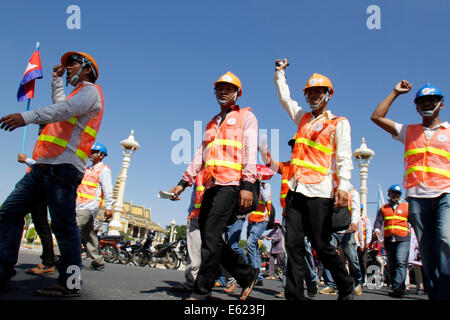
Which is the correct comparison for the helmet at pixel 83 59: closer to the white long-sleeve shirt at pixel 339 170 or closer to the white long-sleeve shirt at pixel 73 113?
the white long-sleeve shirt at pixel 73 113

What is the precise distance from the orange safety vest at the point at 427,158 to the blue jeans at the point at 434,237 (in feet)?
0.54

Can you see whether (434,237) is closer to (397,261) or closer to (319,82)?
(319,82)

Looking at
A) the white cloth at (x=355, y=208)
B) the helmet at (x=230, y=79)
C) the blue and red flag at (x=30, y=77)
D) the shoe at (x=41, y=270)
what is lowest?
the shoe at (x=41, y=270)

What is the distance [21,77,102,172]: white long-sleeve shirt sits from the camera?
2688 millimetres

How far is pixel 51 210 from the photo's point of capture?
283 cm

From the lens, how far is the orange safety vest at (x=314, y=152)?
122 inches

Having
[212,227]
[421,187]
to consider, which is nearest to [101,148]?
[212,227]

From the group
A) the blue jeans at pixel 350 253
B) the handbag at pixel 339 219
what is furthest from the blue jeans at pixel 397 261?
the handbag at pixel 339 219

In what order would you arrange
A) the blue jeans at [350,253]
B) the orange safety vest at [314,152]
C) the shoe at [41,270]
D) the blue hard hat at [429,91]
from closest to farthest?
1. the orange safety vest at [314,152]
2. the blue hard hat at [429,91]
3. the shoe at [41,270]
4. the blue jeans at [350,253]

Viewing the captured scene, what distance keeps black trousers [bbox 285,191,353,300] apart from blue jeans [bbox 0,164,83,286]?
1717mm

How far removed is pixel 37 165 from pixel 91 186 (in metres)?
3.26

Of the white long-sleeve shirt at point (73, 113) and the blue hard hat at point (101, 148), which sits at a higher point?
the blue hard hat at point (101, 148)

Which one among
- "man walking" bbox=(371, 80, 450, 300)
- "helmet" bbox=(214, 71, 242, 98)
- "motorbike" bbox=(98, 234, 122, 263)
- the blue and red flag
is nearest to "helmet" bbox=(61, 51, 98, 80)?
"helmet" bbox=(214, 71, 242, 98)
